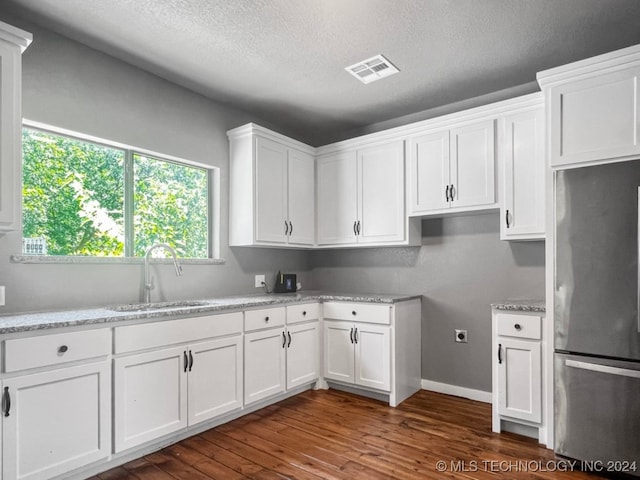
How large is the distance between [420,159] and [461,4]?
133cm

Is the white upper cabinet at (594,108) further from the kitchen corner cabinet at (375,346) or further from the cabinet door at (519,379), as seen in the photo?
the kitchen corner cabinet at (375,346)

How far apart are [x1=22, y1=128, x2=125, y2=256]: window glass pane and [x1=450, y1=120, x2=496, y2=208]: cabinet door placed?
2605mm

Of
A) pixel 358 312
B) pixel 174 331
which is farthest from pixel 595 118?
pixel 174 331

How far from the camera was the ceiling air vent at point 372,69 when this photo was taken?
Result: 9.46 feet

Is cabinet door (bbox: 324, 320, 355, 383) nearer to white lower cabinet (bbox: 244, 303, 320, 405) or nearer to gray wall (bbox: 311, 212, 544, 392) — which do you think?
white lower cabinet (bbox: 244, 303, 320, 405)

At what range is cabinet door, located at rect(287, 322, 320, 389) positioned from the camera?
3.31 m

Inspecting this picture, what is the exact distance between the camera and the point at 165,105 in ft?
10.3

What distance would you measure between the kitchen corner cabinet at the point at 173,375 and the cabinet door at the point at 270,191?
967mm

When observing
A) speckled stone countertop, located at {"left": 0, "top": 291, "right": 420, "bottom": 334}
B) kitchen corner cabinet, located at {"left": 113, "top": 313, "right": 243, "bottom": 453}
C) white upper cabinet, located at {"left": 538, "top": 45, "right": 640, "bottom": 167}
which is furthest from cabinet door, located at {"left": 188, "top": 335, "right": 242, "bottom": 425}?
white upper cabinet, located at {"left": 538, "top": 45, "right": 640, "bottom": 167}

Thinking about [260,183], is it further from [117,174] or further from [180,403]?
[180,403]


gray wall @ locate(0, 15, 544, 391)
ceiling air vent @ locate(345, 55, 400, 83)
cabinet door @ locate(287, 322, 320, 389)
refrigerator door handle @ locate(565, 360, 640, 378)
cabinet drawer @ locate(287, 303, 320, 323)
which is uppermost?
ceiling air vent @ locate(345, 55, 400, 83)

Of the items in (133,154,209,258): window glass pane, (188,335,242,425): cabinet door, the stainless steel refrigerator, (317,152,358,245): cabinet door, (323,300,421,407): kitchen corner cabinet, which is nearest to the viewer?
the stainless steel refrigerator

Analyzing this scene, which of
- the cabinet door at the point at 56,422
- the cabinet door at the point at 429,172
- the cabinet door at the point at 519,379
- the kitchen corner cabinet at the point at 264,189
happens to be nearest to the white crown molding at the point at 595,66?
the cabinet door at the point at 429,172

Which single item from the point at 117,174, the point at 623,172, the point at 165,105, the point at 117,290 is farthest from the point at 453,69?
the point at 117,290
